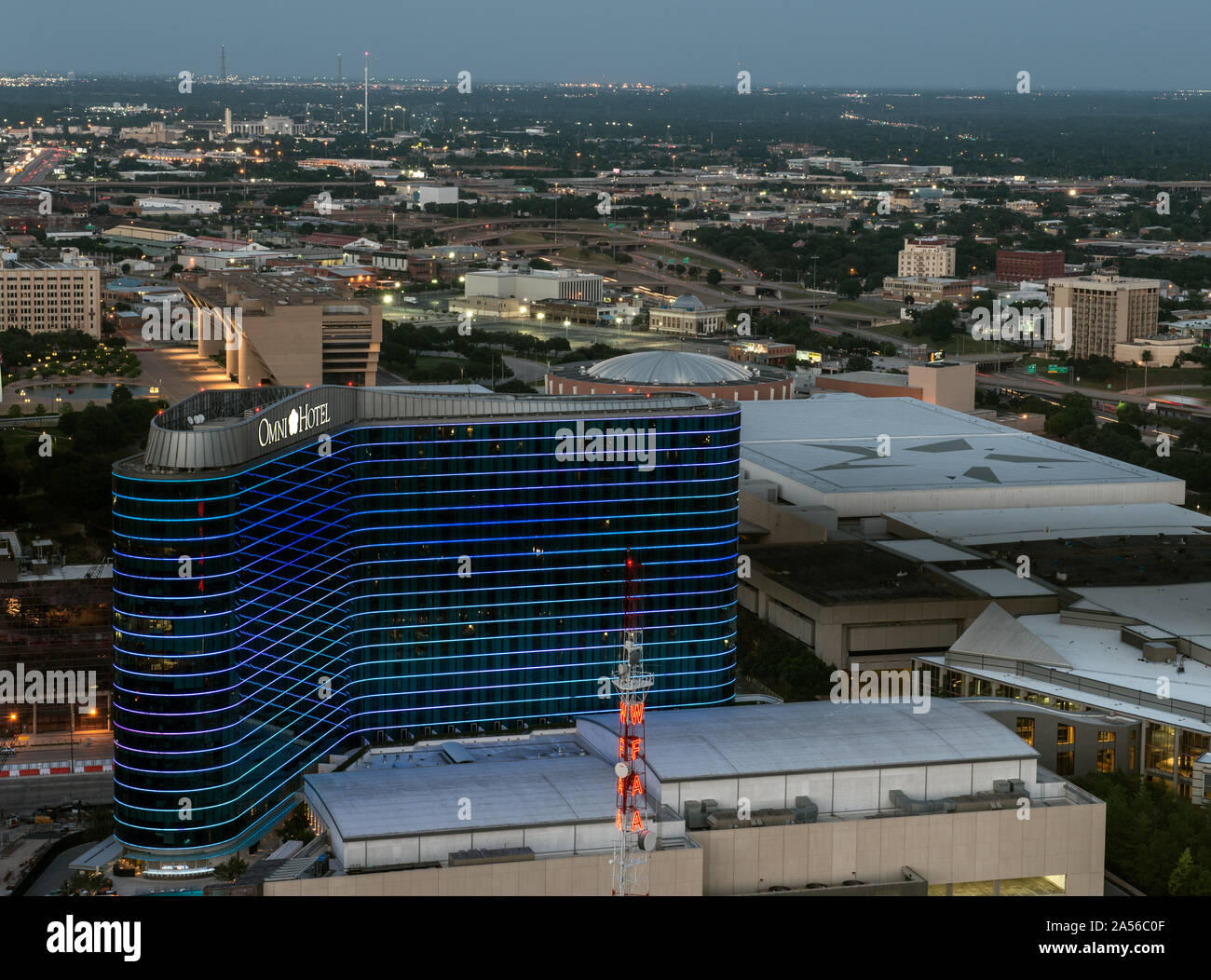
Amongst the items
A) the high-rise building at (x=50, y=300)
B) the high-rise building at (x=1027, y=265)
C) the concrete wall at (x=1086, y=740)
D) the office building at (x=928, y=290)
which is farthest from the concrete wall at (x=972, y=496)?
the high-rise building at (x=1027, y=265)

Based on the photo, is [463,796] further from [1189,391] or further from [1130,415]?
[1189,391]

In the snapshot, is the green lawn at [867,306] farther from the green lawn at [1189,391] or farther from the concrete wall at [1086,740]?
the concrete wall at [1086,740]

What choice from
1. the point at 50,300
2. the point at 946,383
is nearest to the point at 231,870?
the point at 946,383

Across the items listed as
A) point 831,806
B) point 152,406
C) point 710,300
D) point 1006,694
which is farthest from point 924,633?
point 710,300

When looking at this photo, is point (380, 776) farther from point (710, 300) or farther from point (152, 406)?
point (710, 300)

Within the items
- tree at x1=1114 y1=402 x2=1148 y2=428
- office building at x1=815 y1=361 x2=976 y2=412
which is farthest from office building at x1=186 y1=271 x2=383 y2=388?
tree at x1=1114 y1=402 x2=1148 y2=428

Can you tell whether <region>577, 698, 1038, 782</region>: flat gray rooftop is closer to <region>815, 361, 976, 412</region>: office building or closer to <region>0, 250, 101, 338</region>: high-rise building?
<region>815, 361, 976, 412</region>: office building
